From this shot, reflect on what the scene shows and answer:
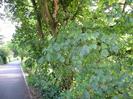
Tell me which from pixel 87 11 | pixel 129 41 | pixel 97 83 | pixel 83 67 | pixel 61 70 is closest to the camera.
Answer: pixel 97 83

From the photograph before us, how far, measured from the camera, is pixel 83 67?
141 inches

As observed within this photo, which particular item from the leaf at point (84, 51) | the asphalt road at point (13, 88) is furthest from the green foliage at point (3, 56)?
the leaf at point (84, 51)

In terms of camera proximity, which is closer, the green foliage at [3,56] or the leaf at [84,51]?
the leaf at [84,51]

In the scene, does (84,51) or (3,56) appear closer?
(84,51)

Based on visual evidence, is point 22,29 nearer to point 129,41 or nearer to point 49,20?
point 49,20

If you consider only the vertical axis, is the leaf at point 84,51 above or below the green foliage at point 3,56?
above

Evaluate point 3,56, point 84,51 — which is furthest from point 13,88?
point 3,56

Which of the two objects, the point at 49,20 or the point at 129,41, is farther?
the point at 49,20

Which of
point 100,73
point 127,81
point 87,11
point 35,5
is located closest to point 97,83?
point 100,73

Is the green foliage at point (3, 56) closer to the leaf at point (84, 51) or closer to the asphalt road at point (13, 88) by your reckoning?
the asphalt road at point (13, 88)

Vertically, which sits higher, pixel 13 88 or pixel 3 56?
pixel 13 88

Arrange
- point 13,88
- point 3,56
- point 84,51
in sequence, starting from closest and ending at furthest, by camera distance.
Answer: point 84,51, point 13,88, point 3,56

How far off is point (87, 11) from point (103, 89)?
5.57 metres

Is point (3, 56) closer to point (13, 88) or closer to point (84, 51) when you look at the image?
point (13, 88)
